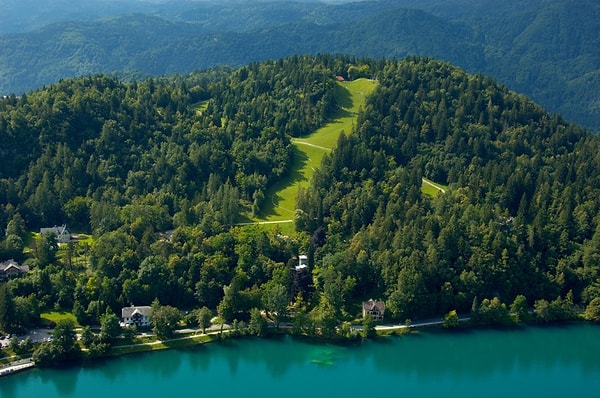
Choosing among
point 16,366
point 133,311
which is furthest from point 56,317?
point 16,366

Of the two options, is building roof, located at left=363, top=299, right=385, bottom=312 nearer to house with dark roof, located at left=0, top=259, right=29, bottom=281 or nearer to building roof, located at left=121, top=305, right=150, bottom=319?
building roof, located at left=121, top=305, right=150, bottom=319

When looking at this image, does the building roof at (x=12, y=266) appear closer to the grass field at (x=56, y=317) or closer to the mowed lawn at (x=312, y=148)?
the grass field at (x=56, y=317)

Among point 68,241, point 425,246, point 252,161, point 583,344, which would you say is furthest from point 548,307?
point 68,241

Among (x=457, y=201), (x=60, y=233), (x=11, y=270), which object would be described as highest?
(x=457, y=201)

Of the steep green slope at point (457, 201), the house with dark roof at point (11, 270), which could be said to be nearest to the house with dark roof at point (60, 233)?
the house with dark roof at point (11, 270)

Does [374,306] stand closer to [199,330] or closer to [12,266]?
[199,330]

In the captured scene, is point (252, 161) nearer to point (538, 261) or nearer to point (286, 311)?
point (286, 311)

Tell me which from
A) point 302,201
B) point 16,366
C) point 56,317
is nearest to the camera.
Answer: point 16,366
